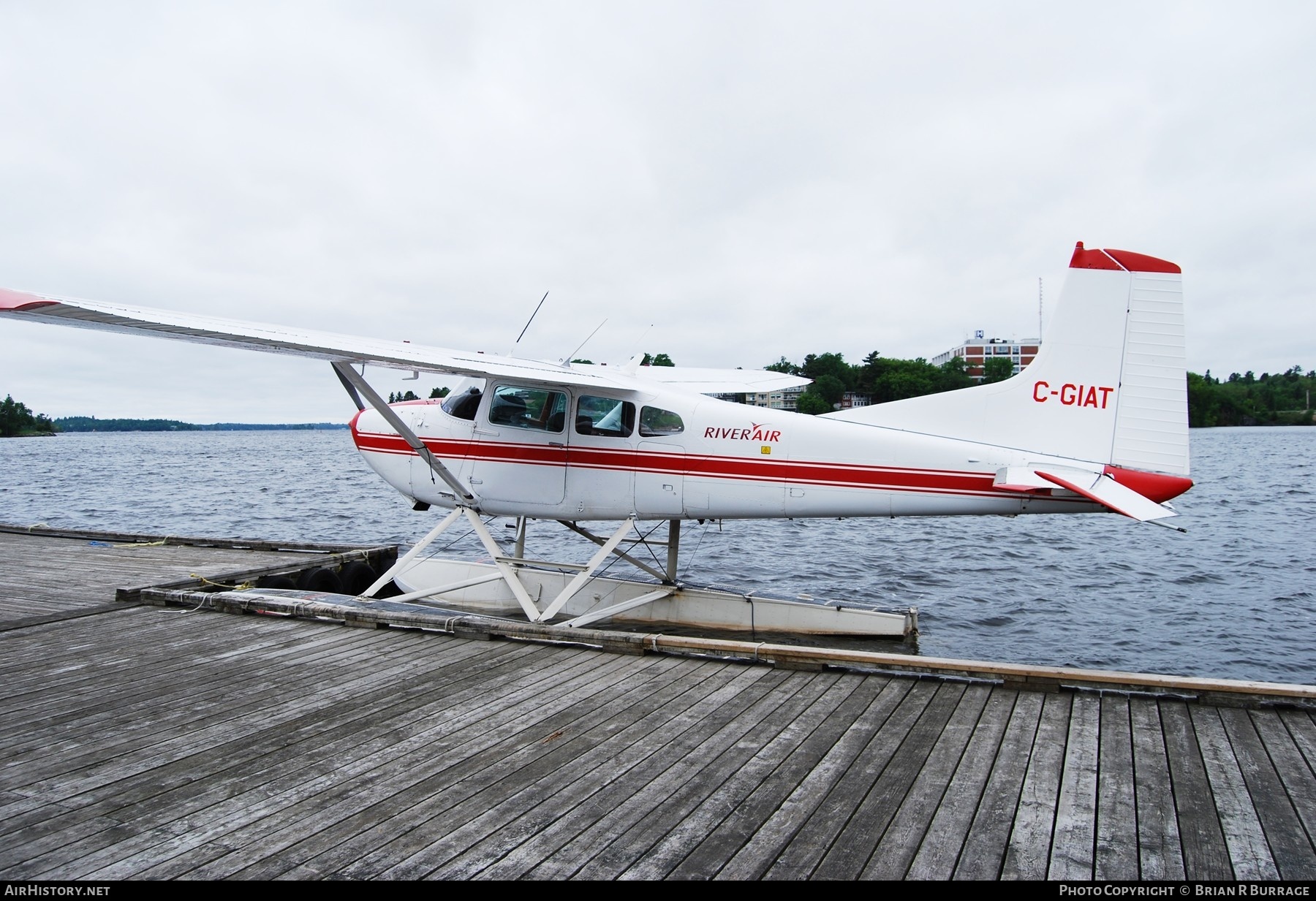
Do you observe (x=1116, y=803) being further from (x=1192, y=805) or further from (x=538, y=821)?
(x=538, y=821)

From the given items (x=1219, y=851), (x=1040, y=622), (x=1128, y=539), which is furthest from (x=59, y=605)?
(x=1128, y=539)

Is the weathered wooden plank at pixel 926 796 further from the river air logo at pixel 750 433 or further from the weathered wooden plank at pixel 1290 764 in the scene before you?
the river air logo at pixel 750 433

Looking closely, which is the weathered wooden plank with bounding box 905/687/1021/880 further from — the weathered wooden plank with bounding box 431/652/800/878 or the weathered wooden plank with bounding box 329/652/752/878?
the weathered wooden plank with bounding box 329/652/752/878

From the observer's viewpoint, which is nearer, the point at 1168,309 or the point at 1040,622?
the point at 1168,309

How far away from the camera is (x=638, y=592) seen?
30.5 feet

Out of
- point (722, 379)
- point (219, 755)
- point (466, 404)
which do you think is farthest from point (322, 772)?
point (722, 379)

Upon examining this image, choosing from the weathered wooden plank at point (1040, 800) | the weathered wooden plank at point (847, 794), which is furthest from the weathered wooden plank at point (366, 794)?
the weathered wooden plank at point (1040, 800)

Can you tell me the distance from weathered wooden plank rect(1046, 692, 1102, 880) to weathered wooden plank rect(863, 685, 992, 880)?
430 mm

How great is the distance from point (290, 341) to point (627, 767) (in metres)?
4.64

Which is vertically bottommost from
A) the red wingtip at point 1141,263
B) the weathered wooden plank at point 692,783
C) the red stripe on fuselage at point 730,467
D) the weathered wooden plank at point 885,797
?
the weathered wooden plank at point 692,783

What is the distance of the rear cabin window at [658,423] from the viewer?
7.55 metres

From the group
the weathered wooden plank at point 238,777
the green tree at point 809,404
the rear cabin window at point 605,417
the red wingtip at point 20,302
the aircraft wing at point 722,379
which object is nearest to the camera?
the weathered wooden plank at point 238,777

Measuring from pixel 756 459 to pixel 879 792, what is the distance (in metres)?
4.20
